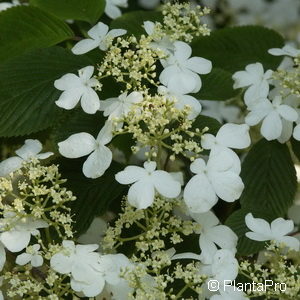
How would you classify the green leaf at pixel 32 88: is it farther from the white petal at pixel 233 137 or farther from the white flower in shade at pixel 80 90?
the white petal at pixel 233 137

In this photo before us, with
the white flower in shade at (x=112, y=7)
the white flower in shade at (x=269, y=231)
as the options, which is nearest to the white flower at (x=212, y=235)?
the white flower in shade at (x=269, y=231)

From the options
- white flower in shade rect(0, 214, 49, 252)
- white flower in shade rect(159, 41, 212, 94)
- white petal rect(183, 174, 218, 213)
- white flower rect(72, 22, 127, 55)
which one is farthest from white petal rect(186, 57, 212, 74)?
white flower in shade rect(0, 214, 49, 252)

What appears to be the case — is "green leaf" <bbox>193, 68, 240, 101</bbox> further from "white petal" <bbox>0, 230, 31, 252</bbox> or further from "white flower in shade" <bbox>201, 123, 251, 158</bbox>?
"white petal" <bbox>0, 230, 31, 252</bbox>

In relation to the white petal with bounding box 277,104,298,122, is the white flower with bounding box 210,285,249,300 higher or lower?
lower

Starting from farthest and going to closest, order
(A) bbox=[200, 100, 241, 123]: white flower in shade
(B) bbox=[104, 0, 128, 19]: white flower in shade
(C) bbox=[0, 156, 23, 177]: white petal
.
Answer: (A) bbox=[200, 100, 241, 123]: white flower in shade < (B) bbox=[104, 0, 128, 19]: white flower in shade < (C) bbox=[0, 156, 23, 177]: white petal

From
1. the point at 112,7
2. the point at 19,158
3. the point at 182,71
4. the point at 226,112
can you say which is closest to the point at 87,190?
the point at 19,158

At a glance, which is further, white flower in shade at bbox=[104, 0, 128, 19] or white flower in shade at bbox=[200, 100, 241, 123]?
white flower in shade at bbox=[200, 100, 241, 123]

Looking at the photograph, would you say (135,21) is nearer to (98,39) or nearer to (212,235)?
(98,39)
